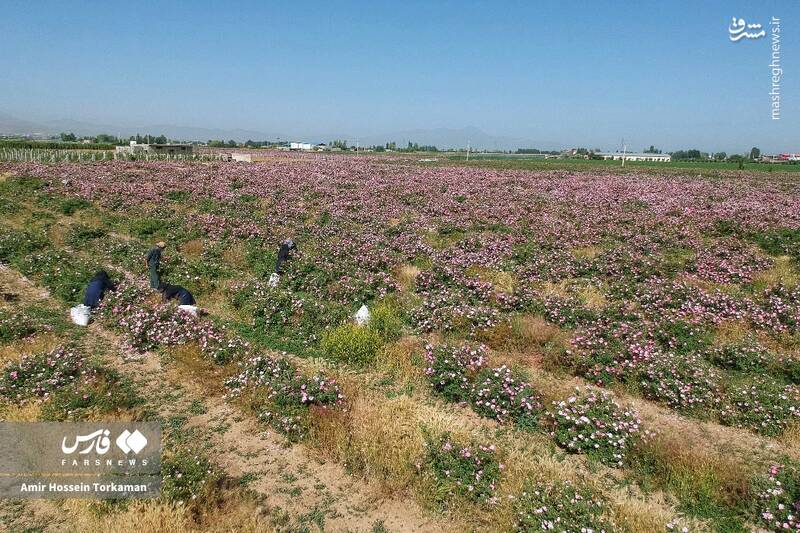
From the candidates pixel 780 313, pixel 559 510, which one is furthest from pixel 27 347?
pixel 780 313

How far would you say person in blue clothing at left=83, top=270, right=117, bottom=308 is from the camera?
38.3 feet

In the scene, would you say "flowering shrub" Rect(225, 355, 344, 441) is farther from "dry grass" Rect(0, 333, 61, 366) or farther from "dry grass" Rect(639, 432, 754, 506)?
"dry grass" Rect(639, 432, 754, 506)

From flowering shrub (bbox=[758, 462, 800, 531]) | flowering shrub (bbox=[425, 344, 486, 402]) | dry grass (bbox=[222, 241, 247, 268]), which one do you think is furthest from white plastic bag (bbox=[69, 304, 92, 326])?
flowering shrub (bbox=[758, 462, 800, 531])

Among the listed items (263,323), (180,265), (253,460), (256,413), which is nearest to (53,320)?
(180,265)

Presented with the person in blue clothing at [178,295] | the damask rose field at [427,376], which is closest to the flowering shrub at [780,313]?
the damask rose field at [427,376]

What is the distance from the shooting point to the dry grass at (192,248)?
690 inches

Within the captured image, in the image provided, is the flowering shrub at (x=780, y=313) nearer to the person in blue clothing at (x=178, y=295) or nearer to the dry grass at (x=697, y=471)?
the dry grass at (x=697, y=471)

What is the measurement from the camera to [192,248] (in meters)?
17.8

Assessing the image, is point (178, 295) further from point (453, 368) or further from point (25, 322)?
point (453, 368)

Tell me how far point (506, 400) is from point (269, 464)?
403 cm

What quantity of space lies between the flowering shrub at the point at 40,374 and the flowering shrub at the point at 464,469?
6.59 m

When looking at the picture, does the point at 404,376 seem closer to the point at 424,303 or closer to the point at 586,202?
the point at 424,303

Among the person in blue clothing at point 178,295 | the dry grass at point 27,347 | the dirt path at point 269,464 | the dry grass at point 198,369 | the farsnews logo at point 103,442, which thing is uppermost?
the person in blue clothing at point 178,295

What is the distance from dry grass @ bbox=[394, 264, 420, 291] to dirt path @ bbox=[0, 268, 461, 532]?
6.57 m
